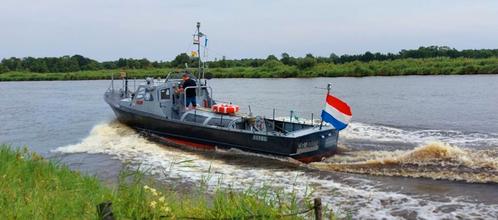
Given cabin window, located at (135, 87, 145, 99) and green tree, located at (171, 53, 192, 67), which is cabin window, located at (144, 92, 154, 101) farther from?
green tree, located at (171, 53, 192, 67)

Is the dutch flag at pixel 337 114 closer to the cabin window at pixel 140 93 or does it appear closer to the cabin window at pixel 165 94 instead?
the cabin window at pixel 165 94

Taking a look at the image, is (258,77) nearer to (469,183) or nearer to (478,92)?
(478,92)

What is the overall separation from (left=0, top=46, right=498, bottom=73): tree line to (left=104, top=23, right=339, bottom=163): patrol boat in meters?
40.1

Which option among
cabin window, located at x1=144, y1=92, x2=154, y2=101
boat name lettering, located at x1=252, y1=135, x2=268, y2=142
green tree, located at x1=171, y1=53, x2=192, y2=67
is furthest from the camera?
green tree, located at x1=171, y1=53, x2=192, y2=67

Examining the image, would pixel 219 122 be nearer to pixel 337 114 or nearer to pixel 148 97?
pixel 148 97

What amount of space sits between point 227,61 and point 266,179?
81083 millimetres

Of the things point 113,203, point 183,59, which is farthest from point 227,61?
point 113,203

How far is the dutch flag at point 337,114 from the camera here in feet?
50.9

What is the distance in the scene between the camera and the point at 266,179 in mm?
13945

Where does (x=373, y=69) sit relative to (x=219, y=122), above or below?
above

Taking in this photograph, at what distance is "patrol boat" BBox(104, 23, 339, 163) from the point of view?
1603 cm

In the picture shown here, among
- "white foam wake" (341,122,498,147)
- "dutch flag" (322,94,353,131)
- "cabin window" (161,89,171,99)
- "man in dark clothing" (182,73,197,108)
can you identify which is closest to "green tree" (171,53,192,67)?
"man in dark clothing" (182,73,197,108)

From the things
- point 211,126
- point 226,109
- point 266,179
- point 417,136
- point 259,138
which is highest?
point 226,109

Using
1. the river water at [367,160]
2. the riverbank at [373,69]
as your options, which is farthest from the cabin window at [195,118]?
the riverbank at [373,69]
